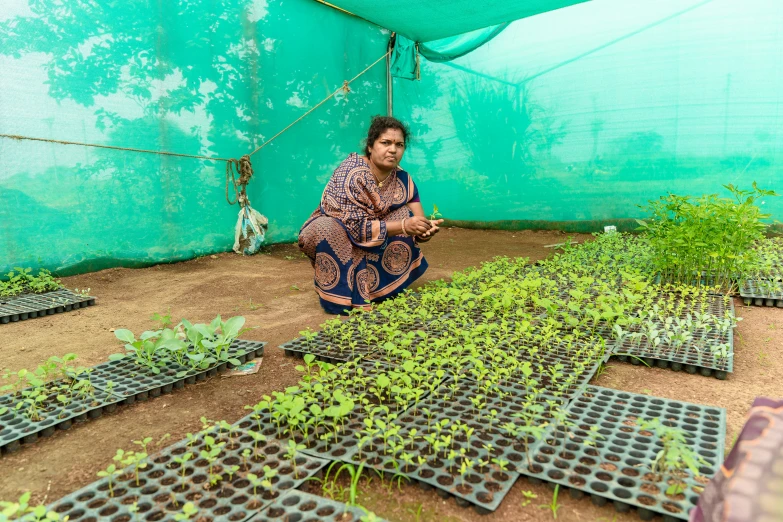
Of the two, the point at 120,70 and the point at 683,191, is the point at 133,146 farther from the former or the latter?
the point at 683,191

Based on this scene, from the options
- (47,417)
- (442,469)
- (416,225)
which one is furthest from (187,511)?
(416,225)

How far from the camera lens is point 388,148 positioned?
4.22 meters

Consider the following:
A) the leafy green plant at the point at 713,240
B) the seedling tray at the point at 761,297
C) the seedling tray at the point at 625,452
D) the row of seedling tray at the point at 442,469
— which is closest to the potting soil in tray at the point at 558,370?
the seedling tray at the point at 625,452

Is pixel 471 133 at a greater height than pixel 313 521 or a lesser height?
greater

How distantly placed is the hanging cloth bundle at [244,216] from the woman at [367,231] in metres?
2.10

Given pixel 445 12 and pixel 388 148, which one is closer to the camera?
pixel 388 148

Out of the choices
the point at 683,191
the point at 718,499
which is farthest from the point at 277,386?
the point at 683,191

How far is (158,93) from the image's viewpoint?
5.54 metres

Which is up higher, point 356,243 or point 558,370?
point 356,243

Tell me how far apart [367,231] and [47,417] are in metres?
2.38

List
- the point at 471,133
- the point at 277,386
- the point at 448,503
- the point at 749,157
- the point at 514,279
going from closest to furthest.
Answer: the point at 448,503
the point at 277,386
the point at 514,279
the point at 749,157
the point at 471,133

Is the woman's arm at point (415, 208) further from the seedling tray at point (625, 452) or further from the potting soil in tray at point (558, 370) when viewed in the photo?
the seedling tray at point (625, 452)

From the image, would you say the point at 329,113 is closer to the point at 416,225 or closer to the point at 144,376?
the point at 416,225

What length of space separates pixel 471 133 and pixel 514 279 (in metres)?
4.39
